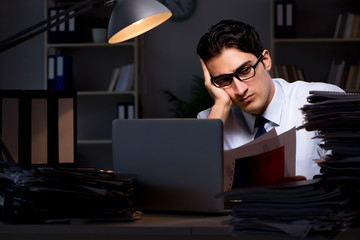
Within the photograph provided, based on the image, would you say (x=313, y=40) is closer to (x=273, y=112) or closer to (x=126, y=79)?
(x=126, y=79)

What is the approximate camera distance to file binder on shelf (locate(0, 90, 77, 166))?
144 centimetres

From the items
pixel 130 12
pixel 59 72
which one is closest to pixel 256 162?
pixel 130 12

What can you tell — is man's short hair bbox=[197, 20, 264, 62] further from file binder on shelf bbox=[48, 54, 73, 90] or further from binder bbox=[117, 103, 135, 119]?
file binder on shelf bbox=[48, 54, 73, 90]

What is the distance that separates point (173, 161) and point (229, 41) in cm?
98

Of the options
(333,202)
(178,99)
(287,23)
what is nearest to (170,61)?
(178,99)

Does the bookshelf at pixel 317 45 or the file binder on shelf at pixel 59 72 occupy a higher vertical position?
the bookshelf at pixel 317 45

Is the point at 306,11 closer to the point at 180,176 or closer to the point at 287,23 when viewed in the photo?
the point at 287,23

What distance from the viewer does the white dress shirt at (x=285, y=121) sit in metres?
1.83

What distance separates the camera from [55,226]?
900 millimetres

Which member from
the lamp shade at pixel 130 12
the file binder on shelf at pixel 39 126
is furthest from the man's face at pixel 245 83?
the file binder on shelf at pixel 39 126

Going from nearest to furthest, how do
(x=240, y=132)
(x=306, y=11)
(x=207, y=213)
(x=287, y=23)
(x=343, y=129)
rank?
(x=343, y=129) < (x=207, y=213) < (x=240, y=132) < (x=287, y=23) < (x=306, y=11)

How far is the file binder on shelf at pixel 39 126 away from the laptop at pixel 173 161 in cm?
40

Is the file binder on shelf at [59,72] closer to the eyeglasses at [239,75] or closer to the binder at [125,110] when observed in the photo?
the binder at [125,110]

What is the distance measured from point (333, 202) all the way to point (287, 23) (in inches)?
125
